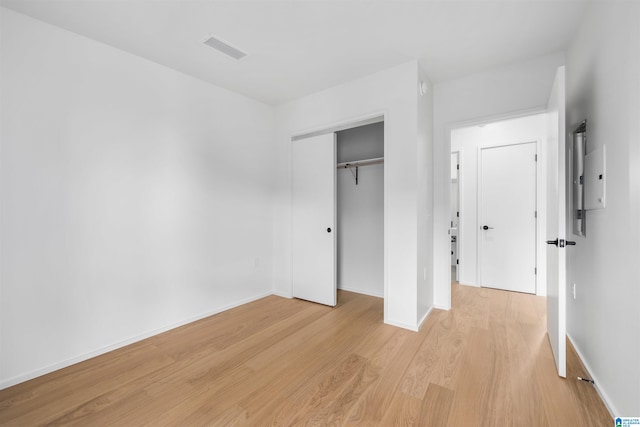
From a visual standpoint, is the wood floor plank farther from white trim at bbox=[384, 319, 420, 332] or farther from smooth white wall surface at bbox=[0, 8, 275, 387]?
smooth white wall surface at bbox=[0, 8, 275, 387]

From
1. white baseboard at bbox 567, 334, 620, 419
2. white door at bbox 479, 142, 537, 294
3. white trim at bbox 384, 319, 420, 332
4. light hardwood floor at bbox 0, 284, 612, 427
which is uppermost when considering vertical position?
white door at bbox 479, 142, 537, 294

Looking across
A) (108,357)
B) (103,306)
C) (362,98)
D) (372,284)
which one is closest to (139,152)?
(103,306)

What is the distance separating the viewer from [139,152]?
2.55 meters

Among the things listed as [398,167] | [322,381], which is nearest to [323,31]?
[398,167]

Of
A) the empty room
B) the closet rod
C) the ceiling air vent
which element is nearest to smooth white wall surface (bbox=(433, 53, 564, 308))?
the empty room

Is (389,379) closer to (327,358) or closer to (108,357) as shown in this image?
(327,358)

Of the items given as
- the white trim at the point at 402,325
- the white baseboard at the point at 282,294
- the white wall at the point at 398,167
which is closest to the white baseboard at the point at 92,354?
the white baseboard at the point at 282,294

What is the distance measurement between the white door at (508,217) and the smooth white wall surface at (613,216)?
1.91m

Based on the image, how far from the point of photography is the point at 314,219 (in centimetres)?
355

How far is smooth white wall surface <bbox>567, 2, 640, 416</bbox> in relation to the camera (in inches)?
51.8

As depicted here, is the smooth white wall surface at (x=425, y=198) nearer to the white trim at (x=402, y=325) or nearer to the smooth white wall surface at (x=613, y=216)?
the white trim at (x=402, y=325)

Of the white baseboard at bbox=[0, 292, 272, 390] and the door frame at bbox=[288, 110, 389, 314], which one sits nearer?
the white baseboard at bbox=[0, 292, 272, 390]

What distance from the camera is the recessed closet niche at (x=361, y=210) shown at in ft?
12.2

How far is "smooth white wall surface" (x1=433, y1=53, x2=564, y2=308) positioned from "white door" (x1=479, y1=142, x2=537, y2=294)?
4.44 ft
